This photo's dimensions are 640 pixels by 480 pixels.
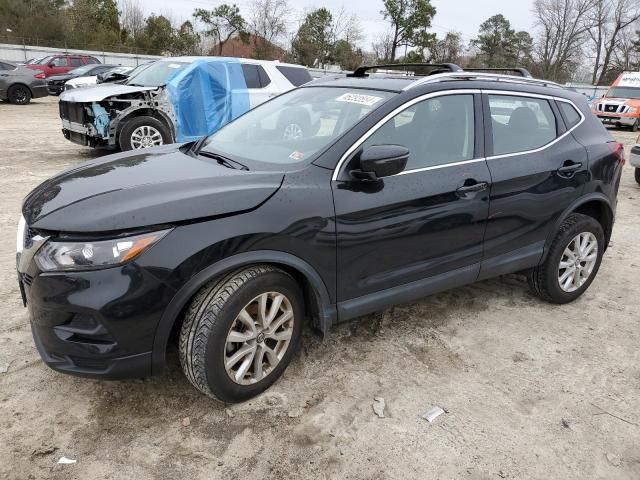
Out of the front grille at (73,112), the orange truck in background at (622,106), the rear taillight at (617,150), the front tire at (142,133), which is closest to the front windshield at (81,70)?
the front grille at (73,112)

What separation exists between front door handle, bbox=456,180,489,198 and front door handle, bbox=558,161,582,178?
30.8 inches

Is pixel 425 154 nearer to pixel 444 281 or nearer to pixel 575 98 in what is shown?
pixel 444 281

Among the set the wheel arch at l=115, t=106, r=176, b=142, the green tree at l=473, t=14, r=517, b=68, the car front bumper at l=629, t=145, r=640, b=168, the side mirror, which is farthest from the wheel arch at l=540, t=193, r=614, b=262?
the green tree at l=473, t=14, r=517, b=68

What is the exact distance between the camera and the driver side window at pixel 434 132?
3.06 metres

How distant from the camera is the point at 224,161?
309 centimetres

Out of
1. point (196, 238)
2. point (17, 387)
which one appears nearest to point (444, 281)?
point (196, 238)

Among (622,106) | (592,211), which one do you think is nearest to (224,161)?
(592,211)

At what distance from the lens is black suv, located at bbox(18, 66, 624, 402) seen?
234 cm

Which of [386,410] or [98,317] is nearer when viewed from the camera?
[98,317]

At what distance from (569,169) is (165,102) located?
650 centimetres

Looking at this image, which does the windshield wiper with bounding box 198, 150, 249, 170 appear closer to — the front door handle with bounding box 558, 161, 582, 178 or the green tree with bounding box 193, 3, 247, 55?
the front door handle with bounding box 558, 161, 582, 178

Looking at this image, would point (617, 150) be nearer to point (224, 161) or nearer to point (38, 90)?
point (224, 161)

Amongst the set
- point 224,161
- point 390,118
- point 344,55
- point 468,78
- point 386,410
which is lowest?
point 386,410

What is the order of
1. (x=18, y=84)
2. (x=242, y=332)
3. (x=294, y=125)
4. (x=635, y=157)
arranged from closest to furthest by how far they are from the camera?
(x=242, y=332) < (x=294, y=125) < (x=635, y=157) < (x=18, y=84)
